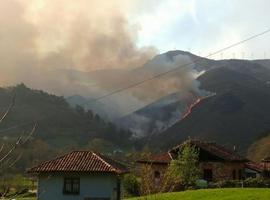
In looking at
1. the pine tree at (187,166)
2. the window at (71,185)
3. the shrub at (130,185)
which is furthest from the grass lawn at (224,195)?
the shrub at (130,185)

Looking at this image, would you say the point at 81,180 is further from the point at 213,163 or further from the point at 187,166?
the point at 213,163

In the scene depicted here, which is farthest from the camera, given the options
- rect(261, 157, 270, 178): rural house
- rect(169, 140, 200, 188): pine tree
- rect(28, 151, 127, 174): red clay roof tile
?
rect(261, 157, 270, 178): rural house

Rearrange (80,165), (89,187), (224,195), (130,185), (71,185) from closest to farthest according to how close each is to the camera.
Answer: (224,195)
(89,187)
(71,185)
(80,165)
(130,185)

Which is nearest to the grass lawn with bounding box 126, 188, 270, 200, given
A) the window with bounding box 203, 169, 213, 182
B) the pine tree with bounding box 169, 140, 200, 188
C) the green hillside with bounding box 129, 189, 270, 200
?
the green hillside with bounding box 129, 189, 270, 200

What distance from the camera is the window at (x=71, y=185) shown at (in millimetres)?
48562

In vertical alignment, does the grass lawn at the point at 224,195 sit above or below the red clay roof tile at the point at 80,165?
below

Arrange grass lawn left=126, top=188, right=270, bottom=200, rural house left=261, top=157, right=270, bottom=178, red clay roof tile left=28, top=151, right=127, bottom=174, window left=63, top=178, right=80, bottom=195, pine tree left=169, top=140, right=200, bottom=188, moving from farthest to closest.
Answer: rural house left=261, top=157, right=270, bottom=178, pine tree left=169, top=140, right=200, bottom=188, window left=63, top=178, right=80, bottom=195, red clay roof tile left=28, top=151, right=127, bottom=174, grass lawn left=126, top=188, right=270, bottom=200

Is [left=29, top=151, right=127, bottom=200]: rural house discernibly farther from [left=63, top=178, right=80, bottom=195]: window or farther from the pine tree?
the pine tree

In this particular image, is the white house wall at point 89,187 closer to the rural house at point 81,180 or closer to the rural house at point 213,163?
the rural house at point 81,180

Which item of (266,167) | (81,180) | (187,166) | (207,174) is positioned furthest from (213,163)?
(81,180)

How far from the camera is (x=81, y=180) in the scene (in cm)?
4862

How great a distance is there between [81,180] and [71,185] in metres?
1.07

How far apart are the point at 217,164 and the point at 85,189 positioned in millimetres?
22193

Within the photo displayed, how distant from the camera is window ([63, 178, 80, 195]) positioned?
4856cm
